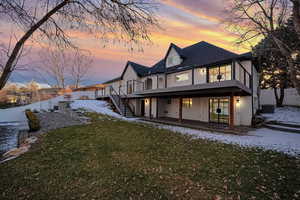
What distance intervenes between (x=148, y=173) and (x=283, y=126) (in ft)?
38.2

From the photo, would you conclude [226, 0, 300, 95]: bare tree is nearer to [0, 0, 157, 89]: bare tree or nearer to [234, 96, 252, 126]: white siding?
[234, 96, 252, 126]: white siding

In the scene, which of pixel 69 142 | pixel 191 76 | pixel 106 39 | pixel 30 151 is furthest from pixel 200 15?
pixel 30 151

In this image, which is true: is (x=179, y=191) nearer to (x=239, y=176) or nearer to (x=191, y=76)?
(x=239, y=176)

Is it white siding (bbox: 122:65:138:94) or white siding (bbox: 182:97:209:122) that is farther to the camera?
white siding (bbox: 122:65:138:94)

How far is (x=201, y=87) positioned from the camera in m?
9.14

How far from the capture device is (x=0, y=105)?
68.0 feet

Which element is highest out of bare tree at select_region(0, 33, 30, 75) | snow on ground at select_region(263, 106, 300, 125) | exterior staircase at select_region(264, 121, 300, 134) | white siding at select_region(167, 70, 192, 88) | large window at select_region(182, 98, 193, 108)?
white siding at select_region(167, 70, 192, 88)

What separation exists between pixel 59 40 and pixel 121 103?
14.0 m

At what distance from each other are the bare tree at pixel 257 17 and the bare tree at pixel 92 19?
22.7ft

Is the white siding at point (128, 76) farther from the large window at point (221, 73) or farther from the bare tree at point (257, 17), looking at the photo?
the bare tree at point (257, 17)

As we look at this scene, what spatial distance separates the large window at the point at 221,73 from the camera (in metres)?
10.8

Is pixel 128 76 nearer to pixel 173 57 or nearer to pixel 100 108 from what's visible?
pixel 100 108

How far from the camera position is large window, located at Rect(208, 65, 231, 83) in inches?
427

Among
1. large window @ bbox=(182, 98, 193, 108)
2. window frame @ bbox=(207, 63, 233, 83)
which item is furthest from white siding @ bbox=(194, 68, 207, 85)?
large window @ bbox=(182, 98, 193, 108)
